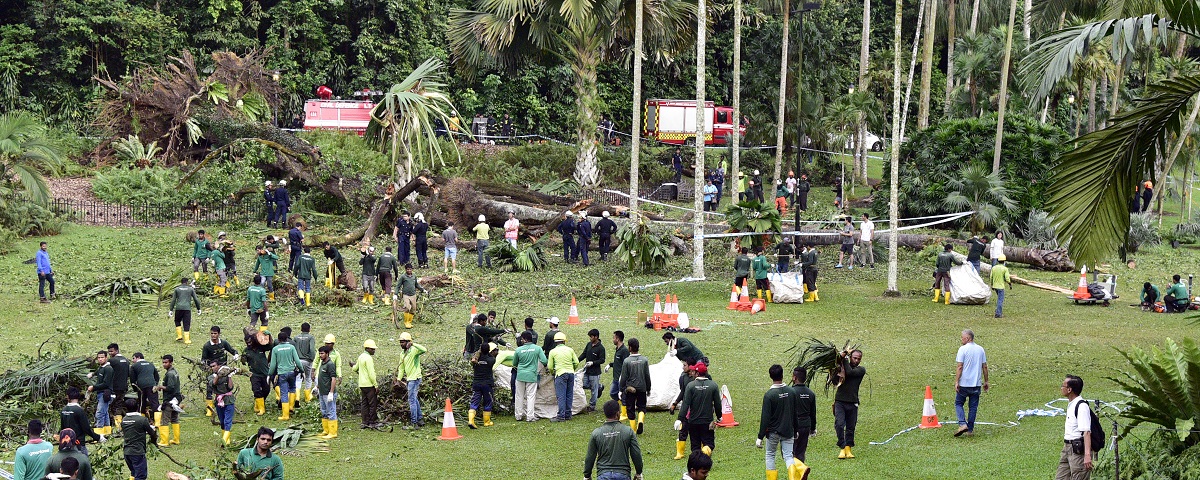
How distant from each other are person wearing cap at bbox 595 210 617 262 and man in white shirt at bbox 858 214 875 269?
6.90 m

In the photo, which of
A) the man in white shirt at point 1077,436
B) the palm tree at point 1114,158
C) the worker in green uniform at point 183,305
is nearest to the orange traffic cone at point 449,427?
the worker in green uniform at point 183,305

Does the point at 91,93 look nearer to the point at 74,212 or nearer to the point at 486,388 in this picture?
the point at 74,212

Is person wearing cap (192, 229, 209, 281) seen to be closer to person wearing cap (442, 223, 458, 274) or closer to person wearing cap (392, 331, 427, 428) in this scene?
person wearing cap (442, 223, 458, 274)

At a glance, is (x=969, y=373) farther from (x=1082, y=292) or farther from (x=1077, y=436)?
(x=1082, y=292)

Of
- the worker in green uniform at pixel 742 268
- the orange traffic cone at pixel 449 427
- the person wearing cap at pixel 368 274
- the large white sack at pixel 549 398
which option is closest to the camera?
the orange traffic cone at pixel 449 427

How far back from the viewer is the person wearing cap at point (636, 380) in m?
17.1

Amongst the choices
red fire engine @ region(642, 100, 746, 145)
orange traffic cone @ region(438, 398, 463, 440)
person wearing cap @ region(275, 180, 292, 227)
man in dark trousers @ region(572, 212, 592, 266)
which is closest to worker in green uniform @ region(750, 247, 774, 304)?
man in dark trousers @ region(572, 212, 592, 266)

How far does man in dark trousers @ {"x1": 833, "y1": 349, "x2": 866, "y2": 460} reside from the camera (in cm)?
1559

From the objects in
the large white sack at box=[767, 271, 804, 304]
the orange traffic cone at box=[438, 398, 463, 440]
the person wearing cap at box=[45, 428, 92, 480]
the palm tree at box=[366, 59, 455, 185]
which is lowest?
the orange traffic cone at box=[438, 398, 463, 440]

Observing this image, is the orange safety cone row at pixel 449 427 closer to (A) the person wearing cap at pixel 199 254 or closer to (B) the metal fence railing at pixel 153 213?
(A) the person wearing cap at pixel 199 254

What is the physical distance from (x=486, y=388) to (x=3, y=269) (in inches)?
710

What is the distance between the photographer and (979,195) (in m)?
37.9

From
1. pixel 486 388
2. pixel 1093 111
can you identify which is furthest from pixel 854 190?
pixel 486 388

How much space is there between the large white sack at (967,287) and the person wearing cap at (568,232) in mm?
10647
